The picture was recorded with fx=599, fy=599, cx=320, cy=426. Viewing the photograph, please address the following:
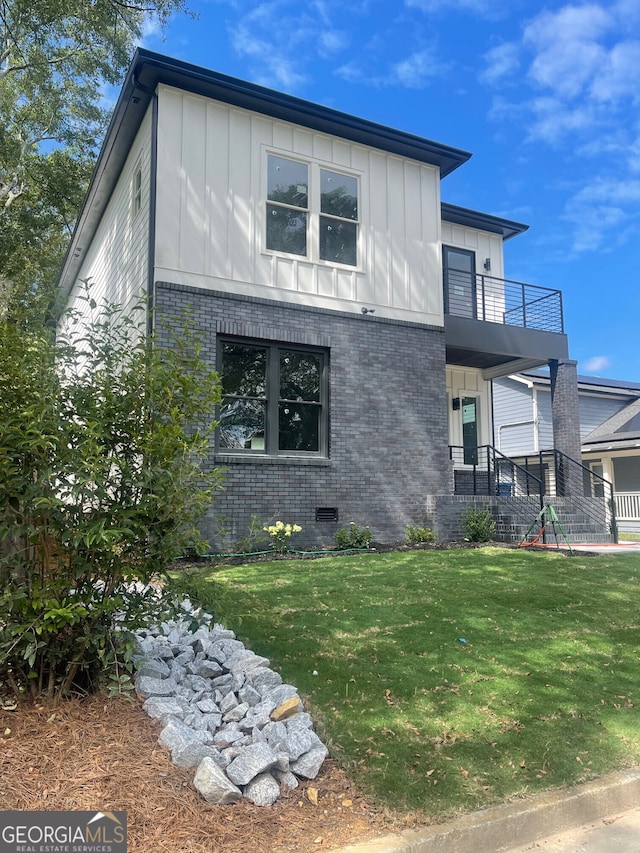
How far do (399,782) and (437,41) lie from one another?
60.6 feet

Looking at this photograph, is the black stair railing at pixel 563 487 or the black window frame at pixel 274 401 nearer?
the black window frame at pixel 274 401

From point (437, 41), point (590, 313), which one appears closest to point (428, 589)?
point (437, 41)

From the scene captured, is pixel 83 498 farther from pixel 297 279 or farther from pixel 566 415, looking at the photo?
pixel 566 415

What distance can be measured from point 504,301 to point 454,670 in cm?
1265

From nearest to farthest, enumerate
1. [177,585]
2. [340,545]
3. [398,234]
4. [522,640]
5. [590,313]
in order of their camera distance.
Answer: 1. [177,585]
2. [522,640]
3. [340,545]
4. [398,234]
5. [590,313]

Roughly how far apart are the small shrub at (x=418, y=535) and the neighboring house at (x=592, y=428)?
11488mm

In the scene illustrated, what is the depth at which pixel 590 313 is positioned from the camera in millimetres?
107688

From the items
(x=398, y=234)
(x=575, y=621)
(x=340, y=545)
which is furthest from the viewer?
(x=398, y=234)

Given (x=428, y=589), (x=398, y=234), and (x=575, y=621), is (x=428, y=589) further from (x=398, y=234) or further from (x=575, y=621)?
(x=398, y=234)

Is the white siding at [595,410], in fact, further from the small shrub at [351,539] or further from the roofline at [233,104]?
the small shrub at [351,539]

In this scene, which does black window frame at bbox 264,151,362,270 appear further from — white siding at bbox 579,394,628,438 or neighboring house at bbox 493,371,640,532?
white siding at bbox 579,394,628,438

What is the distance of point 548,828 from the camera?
2715mm

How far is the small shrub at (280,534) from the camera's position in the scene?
8.73 meters

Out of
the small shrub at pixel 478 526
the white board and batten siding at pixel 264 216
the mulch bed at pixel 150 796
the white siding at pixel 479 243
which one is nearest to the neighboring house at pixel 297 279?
the white board and batten siding at pixel 264 216
